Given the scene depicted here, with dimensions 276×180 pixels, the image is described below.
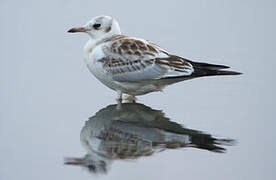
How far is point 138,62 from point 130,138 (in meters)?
1.50

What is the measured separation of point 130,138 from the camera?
6.61m

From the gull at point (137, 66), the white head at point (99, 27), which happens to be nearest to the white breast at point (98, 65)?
the gull at point (137, 66)

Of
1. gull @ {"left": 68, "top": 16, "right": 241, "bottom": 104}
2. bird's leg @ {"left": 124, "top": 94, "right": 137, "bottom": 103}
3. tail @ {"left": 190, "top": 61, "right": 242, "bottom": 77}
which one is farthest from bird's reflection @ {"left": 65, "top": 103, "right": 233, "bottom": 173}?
tail @ {"left": 190, "top": 61, "right": 242, "bottom": 77}

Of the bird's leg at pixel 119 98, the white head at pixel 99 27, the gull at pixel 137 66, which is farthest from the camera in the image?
the white head at pixel 99 27

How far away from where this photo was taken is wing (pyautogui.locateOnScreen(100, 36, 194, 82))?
7.59 metres

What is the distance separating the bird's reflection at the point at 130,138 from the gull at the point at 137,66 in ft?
1.36

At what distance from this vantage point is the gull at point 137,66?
24.8 feet

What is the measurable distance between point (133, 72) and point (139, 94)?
442 millimetres

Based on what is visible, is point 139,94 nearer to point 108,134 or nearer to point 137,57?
point 137,57

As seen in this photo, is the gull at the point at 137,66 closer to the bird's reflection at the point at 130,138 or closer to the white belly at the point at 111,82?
the white belly at the point at 111,82

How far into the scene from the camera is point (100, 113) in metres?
7.55

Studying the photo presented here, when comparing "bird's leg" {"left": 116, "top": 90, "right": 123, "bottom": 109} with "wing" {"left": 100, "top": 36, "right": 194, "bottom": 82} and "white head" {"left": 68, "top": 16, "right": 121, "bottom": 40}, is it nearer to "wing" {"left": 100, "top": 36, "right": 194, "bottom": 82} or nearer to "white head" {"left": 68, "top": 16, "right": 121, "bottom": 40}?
"wing" {"left": 100, "top": 36, "right": 194, "bottom": 82}

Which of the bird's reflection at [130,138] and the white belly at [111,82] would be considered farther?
the white belly at [111,82]

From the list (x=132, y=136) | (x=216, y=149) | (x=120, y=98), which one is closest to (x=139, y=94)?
(x=120, y=98)
